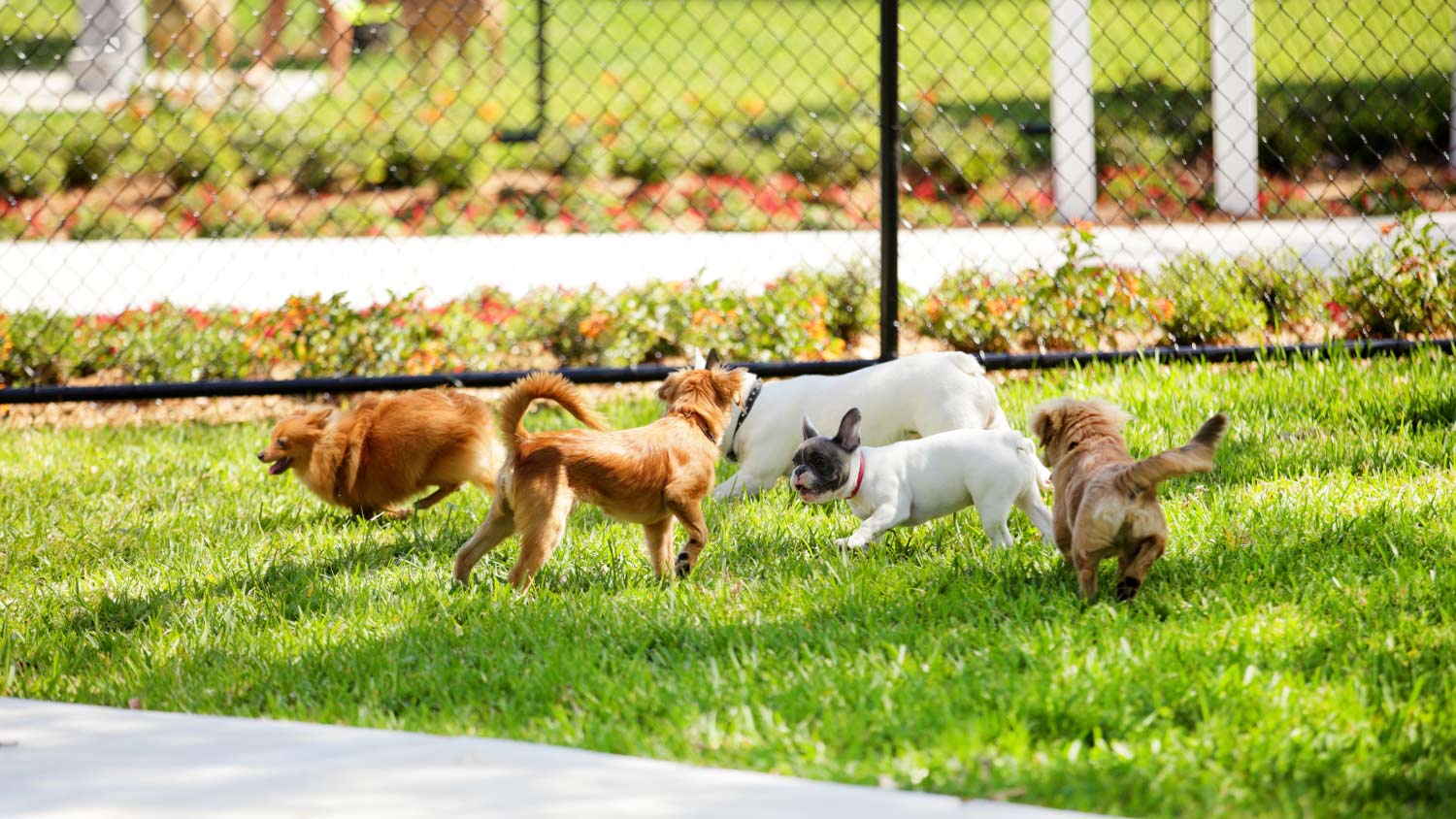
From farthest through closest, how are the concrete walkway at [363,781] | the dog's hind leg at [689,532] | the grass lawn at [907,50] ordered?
the grass lawn at [907,50] → the dog's hind leg at [689,532] → the concrete walkway at [363,781]

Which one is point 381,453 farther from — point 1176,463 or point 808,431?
point 1176,463

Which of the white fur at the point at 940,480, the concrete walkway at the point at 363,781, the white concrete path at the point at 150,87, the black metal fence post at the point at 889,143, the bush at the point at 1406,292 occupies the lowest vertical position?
the concrete walkway at the point at 363,781

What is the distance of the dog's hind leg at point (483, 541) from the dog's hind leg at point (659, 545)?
16.7 inches

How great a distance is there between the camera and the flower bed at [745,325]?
700 cm

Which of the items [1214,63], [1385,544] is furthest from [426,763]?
[1214,63]

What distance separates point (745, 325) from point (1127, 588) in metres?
3.64

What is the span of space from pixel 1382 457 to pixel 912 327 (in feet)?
8.79

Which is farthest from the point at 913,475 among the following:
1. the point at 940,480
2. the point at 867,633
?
the point at 867,633

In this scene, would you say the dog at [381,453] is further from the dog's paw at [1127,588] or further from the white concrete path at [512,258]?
the white concrete path at [512,258]

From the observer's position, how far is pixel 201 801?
280 cm

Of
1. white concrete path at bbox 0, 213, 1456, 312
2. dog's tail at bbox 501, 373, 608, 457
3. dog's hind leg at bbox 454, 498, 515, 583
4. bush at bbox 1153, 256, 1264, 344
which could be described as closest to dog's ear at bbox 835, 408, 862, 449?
dog's tail at bbox 501, 373, 608, 457

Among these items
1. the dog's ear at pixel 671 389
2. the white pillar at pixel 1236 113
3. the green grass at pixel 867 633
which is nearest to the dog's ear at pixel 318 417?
the green grass at pixel 867 633

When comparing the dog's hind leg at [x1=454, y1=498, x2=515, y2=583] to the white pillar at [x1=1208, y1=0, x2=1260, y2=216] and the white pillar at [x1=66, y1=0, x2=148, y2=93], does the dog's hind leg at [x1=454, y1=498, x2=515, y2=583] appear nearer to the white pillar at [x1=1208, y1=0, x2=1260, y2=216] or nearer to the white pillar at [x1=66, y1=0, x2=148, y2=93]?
the white pillar at [x1=1208, y1=0, x2=1260, y2=216]

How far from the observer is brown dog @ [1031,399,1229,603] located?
355cm
